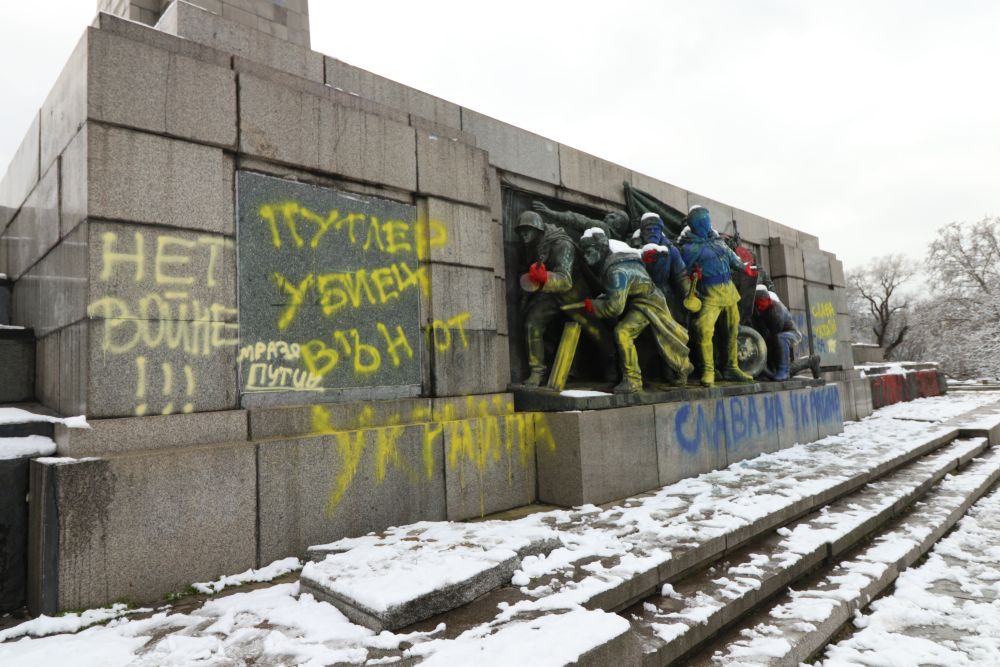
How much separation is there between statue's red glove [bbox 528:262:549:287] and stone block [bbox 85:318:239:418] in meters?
3.29

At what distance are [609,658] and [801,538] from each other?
9.90 feet

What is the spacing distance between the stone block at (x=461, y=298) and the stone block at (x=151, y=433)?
196 cm

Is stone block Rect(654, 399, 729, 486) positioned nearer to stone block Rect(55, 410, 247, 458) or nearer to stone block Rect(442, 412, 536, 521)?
stone block Rect(442, 412, 536, 521)

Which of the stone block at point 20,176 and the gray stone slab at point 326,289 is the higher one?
the stone block at point 20,176

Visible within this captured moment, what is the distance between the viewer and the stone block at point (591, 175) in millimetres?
7609

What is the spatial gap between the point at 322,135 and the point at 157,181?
4.51 feet

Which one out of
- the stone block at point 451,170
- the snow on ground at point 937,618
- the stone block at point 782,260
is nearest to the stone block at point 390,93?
the stone block at point 451,170

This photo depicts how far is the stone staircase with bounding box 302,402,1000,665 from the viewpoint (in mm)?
3018

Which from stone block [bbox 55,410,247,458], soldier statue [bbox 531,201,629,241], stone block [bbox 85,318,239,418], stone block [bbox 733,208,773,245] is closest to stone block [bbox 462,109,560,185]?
soldier statue [bbox 531,201,629,241]

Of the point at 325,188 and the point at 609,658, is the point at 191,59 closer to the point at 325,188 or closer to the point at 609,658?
the point at 325,188

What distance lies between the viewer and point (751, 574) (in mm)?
4109

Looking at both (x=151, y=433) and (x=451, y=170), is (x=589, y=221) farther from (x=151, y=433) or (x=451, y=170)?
(x=151, y=433)

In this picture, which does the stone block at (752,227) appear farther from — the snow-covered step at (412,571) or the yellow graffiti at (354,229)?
the snow-covered step at (412,571)

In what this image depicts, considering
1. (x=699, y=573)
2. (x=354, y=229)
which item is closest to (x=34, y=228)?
(x=354, y=229)
